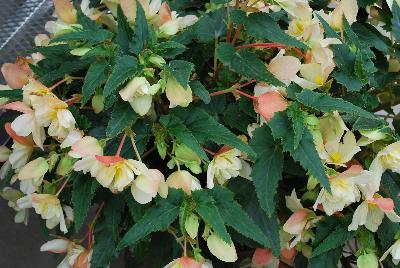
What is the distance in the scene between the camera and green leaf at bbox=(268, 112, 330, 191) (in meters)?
0.56

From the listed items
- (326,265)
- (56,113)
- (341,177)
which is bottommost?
(326,265)

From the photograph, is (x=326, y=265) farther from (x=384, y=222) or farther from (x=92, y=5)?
(x=92, y=5)

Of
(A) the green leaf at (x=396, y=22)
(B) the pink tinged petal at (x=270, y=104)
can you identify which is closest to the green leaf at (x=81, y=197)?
(B) the pink tinged petal at (x=270, y=104)

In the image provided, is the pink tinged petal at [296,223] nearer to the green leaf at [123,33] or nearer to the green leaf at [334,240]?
the green leaf at [334,240]

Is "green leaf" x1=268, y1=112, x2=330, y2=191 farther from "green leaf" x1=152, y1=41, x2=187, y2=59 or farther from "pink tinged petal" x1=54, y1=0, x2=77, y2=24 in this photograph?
"pink tinged petal" x1=54, y1=0, x2=77, y2=24

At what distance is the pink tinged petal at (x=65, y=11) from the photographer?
728mm

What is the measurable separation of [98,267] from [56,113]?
0.21m

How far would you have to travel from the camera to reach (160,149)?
616 mm

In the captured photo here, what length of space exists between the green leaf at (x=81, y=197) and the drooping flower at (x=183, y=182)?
0.09 metres

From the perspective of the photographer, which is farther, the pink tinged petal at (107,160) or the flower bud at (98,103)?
the flower bud at (98,103)

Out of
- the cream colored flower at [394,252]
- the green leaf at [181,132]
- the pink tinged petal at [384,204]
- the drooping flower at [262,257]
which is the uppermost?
the green leaf at [181,132]

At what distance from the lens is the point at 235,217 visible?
23.7 inches

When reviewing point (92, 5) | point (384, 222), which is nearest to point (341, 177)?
point (384, 222)

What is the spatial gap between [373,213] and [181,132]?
0.24 meters
